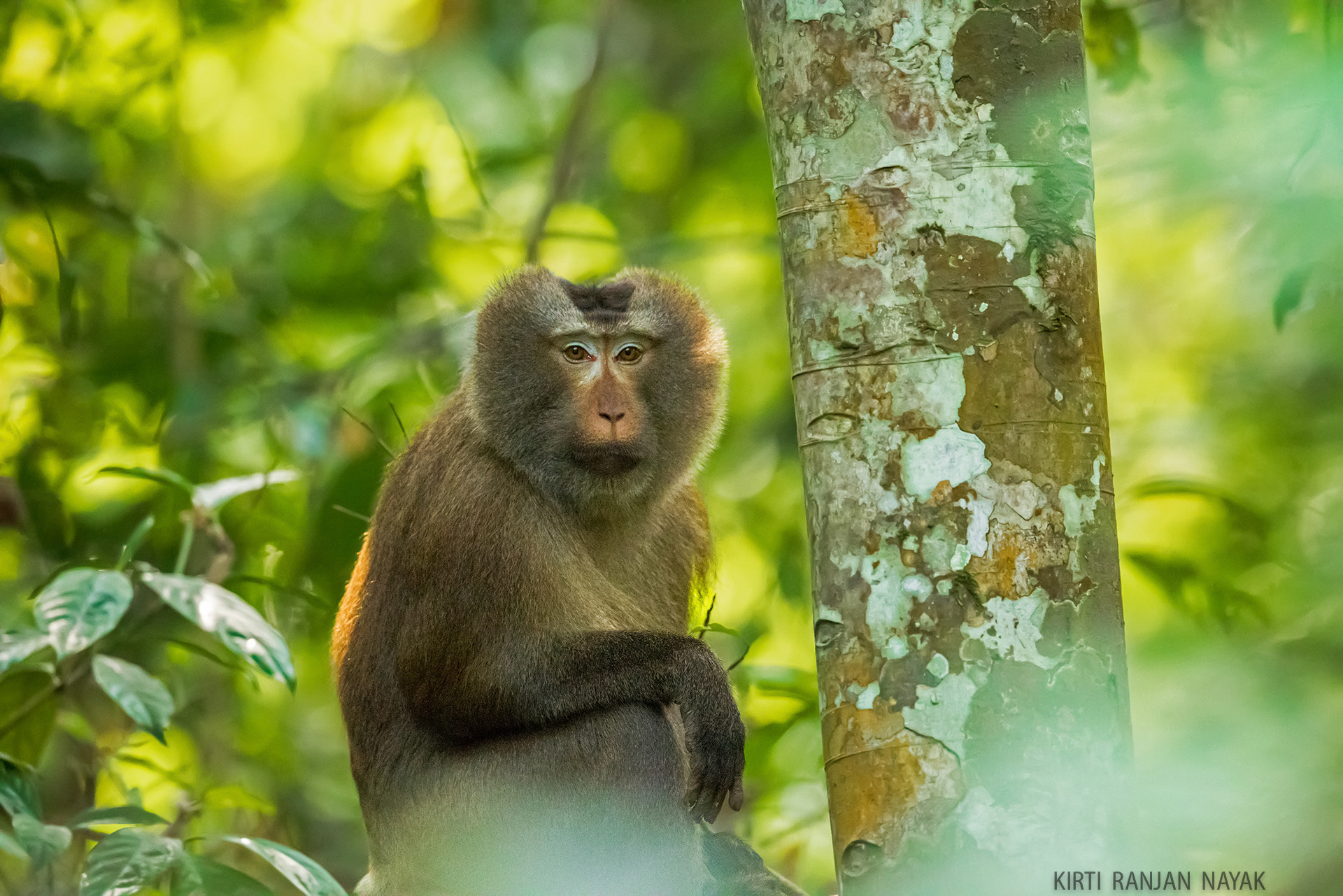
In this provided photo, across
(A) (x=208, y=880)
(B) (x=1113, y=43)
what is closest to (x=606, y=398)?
(A) (x=208, y=880)

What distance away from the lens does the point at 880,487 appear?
2.59 m

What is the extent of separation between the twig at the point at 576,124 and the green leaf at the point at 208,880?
4.17m

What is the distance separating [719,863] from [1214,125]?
9.88ft

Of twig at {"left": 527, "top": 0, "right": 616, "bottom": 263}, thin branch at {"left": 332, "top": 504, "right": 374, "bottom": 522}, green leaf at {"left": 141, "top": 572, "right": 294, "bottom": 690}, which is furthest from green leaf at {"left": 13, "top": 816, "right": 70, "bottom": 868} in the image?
twig at {"left": 527, "top": 0, "right": 616, "bottom": 263}

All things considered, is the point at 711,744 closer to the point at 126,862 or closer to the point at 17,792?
the point at 126,862

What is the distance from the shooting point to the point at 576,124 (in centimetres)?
730

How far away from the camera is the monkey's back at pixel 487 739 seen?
396 cm

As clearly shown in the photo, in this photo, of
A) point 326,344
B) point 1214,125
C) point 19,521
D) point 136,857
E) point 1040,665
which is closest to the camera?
point 1214,125

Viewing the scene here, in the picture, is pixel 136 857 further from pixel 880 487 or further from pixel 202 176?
pixel 202 176

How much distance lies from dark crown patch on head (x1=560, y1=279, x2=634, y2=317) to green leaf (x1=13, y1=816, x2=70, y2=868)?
213 centimetres

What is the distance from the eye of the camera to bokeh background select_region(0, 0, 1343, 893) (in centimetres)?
197

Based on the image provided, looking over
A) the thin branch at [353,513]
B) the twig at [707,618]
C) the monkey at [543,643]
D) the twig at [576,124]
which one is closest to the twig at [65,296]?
the thin branch at [353,513]

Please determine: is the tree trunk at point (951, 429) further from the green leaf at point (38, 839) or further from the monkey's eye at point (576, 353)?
the green leaf at point (38, 839)

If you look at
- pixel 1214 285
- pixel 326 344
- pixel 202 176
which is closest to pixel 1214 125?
pixel 1214 285
